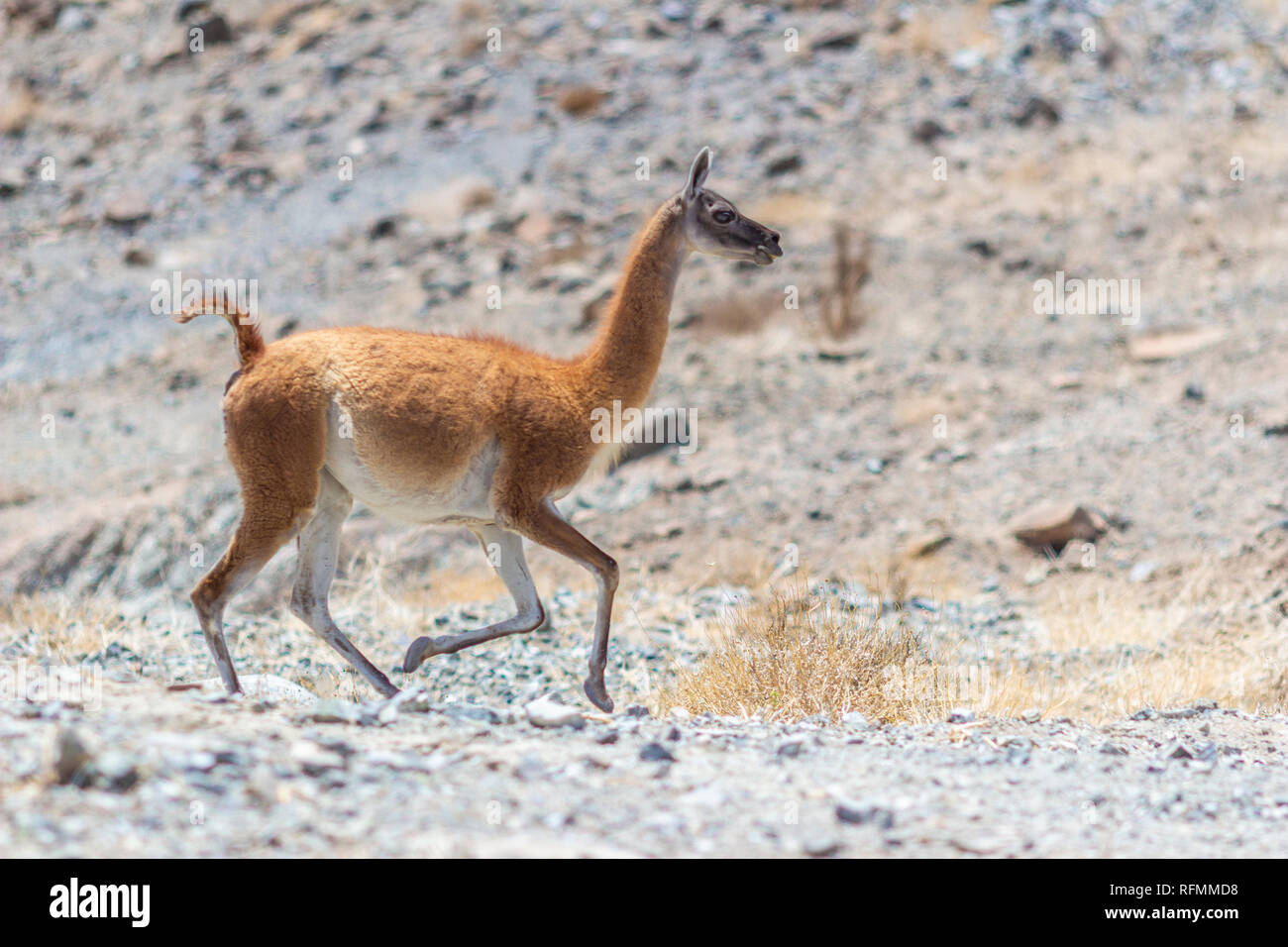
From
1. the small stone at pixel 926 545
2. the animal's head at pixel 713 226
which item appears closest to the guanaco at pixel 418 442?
the animal's head at pixel 713 226

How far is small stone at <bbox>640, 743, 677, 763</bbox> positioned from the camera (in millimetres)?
5426

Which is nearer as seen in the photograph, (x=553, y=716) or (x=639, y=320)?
(x=553, y=716)

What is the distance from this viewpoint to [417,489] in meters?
7.54

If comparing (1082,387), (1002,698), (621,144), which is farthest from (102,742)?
(621,144)

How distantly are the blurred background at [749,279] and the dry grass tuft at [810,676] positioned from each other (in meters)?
1.32

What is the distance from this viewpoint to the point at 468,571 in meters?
12.7

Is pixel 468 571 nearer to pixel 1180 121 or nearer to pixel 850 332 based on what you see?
pixel 850 332

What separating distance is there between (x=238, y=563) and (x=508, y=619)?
4.74 feet

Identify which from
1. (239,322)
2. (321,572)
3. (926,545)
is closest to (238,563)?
(321,572)

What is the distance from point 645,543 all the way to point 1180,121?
10.6 meters

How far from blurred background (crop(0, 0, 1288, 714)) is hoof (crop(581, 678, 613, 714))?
182 centimetres

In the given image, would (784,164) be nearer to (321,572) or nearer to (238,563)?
(321,572)

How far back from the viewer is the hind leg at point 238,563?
7281 millimetres

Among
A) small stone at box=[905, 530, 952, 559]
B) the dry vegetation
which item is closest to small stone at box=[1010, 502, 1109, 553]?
small stone at box=[905, 530, 952, 559]
